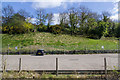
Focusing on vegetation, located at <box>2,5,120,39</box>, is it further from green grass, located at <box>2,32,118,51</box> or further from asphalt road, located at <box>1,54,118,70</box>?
asphalt road, located at <box>1,54,118,70</box>

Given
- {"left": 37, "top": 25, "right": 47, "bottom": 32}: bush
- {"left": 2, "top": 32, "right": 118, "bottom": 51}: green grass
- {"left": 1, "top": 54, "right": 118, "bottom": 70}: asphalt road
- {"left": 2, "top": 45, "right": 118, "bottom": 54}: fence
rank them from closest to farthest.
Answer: {"left": 1, "top": 54, "right": 118, "bottom": 70}: asphalt road
{"left": 2, "top": 45, "right": 118, "bottom": 54}: fence
{"left": 2, "top": 32, "right": 118, "bottom": 51}: green grass
{"left": 37, "top": 25, "right": 47, "bottom": 32}: bush

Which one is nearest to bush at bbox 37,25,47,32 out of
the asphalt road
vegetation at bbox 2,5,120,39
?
vegetation at bbox 2,5,120,39

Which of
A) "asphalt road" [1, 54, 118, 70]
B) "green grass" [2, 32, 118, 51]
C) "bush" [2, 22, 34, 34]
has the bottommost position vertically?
"asphalt road" [1, 54, 118, 70]

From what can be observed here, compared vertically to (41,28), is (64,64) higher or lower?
lower

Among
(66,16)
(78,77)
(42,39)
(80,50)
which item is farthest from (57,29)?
(78,77)

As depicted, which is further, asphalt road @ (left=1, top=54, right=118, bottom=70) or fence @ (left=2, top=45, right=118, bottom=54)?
fence @ (left=2, top=45, right=118, bottom=54)

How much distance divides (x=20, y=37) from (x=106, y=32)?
70.6ft

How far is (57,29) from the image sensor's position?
27.3 metres

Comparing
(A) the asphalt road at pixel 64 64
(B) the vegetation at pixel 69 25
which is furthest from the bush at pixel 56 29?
(A) the asphalt road at pixel 64 64

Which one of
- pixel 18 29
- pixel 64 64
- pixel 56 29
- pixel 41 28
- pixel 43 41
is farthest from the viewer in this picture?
pixel 56 29

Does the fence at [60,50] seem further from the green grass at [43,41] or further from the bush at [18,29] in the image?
the bush at [18,29]

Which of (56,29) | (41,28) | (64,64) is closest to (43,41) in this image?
(41,28)

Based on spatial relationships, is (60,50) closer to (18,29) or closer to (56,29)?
(56,29)

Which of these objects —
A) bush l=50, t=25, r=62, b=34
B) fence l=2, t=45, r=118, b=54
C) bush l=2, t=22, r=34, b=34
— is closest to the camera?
fence l=2, t=45, r=118, b=54
